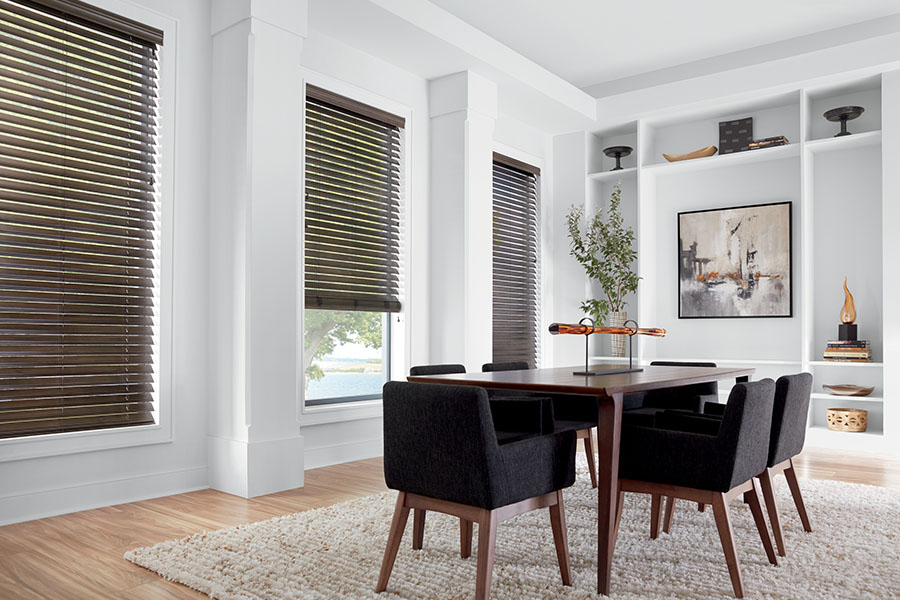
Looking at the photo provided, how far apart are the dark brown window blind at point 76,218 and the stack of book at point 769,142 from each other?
4.54m

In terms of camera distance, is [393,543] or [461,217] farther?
[461,217]

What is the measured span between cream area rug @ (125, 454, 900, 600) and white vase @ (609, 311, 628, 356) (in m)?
2.94

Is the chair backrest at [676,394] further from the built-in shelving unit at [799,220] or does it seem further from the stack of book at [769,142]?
the stack of book at [769,142]

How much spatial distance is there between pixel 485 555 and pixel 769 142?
4.81 metres

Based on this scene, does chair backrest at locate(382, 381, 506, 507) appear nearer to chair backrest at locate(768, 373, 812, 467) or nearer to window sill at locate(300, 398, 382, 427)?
chair backrest at locate(768, 373, 812, 467)

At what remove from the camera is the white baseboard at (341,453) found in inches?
175

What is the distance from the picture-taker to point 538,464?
88.2 inches

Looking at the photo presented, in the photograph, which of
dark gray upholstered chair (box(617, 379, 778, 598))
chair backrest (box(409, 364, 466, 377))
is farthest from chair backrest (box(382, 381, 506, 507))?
chair backrest (box(409, 364, 466, 377))

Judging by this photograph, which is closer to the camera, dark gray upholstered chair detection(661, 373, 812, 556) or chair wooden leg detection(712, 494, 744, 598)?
chair wooden leg detection(712, 494, 744, 598)

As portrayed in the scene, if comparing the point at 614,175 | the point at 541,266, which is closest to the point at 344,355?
the point at 541,266

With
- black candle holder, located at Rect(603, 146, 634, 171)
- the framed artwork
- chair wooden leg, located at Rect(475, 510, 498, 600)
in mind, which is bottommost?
chair wooden leg, located at Rect(475, 510, 498, 600)

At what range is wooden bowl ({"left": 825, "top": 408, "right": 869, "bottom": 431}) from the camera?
5.24m

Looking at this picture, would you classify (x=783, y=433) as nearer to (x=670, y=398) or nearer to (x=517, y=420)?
(x=517, y=420)

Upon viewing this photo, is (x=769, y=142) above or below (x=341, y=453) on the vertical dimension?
above
